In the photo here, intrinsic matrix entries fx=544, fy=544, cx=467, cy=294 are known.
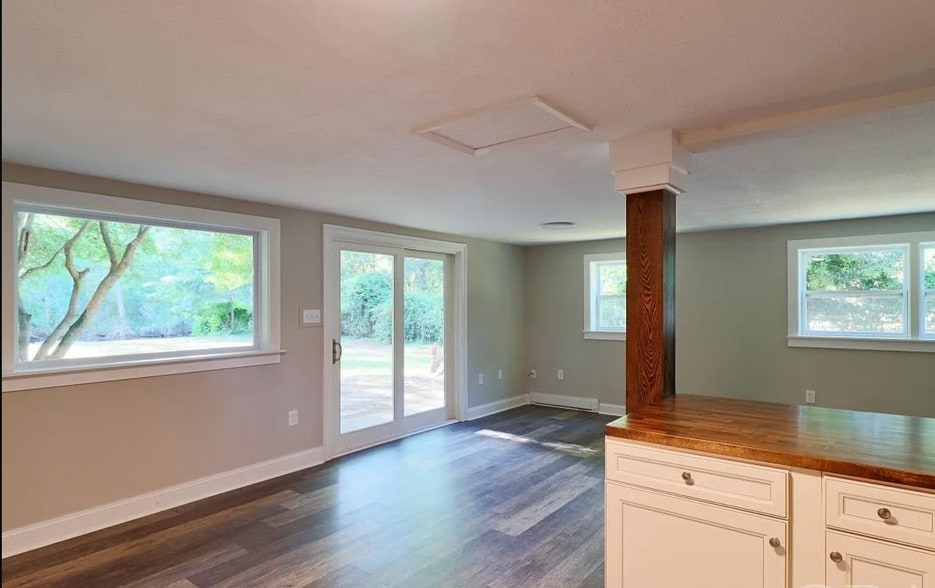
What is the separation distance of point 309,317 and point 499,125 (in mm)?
2677

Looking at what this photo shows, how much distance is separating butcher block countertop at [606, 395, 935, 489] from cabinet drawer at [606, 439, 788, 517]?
1.5 inches

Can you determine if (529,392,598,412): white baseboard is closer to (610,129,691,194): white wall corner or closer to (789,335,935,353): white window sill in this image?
(789,335,935,353): white window sill

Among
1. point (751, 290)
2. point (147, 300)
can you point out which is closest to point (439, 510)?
point (147, 300)

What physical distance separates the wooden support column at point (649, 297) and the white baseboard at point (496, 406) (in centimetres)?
367

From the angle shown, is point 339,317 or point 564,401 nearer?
point 339,317

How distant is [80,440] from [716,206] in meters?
4.56

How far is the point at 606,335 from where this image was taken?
6367mm

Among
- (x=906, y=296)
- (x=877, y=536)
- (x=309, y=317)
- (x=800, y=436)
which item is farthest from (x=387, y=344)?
(x=906, y=296)

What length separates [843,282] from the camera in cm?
501

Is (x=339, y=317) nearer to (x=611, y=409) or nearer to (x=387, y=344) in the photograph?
(x=387, y=344)

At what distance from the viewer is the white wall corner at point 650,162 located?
8.02 ft

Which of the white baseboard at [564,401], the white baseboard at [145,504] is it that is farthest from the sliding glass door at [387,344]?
the white baseboard at [564,401]

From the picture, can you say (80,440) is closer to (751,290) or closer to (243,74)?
(243,74)

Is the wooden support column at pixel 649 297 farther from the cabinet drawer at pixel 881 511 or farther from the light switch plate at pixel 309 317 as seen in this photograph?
the light switch plate at pixel 309 317
